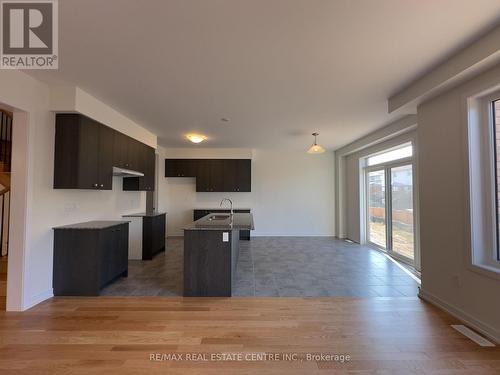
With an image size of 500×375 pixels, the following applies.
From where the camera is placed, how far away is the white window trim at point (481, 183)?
252 centimetres

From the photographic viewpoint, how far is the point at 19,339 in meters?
2.31

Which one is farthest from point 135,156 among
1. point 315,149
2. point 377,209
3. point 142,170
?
point 377,209

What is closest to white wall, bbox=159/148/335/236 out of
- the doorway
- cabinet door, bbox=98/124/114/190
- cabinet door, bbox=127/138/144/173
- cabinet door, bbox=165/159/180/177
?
cabinet door, bbox=165/159/180/177

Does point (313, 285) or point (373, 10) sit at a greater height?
point (373, 10)

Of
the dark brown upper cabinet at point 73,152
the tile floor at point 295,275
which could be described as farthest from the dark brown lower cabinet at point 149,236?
the dark brown upper cabinet at point 73,152

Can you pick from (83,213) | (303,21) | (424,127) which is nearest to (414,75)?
(424,127)

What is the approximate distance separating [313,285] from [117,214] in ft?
12.2

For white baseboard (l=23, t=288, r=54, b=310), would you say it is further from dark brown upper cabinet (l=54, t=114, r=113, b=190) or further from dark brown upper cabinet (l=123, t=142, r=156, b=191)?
dark brown upper cabinet (l=123, t=142, r=156, b=191)

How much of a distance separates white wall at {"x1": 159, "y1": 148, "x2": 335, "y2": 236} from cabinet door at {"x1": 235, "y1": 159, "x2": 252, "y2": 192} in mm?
424

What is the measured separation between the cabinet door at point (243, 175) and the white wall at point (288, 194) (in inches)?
16.7

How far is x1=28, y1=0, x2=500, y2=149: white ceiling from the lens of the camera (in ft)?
6.06

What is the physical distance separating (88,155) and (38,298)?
1.83 m

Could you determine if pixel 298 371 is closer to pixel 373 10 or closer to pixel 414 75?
pixel 373 10

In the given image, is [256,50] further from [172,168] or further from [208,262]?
[172,168]
